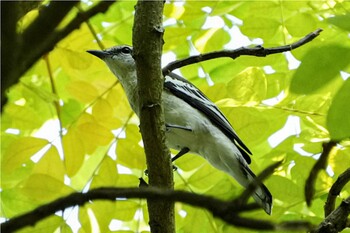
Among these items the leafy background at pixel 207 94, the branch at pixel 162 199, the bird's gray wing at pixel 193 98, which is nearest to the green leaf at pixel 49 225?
the leafy background at pixel 207 94

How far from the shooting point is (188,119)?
11.3 feet

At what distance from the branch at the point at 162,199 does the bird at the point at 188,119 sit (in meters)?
2.40

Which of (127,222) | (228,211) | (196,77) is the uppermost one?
(196,77)

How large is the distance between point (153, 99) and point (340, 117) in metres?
0.88

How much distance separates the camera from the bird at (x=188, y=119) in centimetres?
325

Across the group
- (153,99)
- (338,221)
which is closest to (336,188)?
(338,221)

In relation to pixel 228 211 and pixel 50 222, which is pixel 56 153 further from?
pixel 228 211

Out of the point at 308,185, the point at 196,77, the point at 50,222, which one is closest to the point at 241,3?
the point at 196,77

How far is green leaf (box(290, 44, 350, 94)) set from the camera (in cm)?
128

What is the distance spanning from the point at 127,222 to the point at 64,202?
2.01 meters

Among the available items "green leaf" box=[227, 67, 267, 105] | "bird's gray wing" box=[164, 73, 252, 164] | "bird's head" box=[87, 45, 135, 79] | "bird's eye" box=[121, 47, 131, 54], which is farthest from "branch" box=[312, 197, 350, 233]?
"bird's eye" box=[121, 47, 131, 54]

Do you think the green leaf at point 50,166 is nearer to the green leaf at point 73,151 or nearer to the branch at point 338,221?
the green leaf at point 73,151

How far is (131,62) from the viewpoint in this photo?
138 inches

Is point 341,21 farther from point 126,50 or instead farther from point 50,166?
point 126,50
